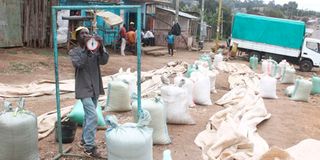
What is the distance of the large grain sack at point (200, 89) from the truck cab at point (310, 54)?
13429 millimetres

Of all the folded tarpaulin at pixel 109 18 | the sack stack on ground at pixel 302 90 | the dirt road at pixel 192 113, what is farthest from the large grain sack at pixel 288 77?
the folded tarpaulin at pixel 109 18

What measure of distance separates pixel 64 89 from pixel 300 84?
540cm

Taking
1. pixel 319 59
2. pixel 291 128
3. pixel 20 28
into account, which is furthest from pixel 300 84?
pixel 319 59

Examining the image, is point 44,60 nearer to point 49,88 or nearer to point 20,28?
point 20,28

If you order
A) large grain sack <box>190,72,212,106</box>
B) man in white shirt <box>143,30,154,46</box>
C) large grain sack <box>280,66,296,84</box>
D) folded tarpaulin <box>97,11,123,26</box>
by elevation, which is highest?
folded tarpaulin <box>97,11,123,26</box>

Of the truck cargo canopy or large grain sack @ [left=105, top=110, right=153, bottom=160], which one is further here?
the truck cargo canopy

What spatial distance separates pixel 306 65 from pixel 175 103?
50.6 feet

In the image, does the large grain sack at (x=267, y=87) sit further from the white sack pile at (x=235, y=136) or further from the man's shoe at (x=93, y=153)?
the man's shoe at (x=93, y=153)

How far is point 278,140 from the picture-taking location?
18.7ft

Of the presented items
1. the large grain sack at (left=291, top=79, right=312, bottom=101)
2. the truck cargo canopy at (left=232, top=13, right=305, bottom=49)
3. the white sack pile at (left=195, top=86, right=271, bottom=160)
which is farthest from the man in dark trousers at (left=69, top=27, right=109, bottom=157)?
the truck cargo canopy at (left=232, top=13, right=305, bottom=49)

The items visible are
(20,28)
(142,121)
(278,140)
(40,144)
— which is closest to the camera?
(142,121)

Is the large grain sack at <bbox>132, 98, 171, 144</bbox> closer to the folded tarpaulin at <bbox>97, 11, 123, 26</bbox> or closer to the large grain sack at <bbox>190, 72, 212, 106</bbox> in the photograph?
the large grain sack at <bbox>190, 72, 212, 106</bbox>

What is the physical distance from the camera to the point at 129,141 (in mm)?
3496

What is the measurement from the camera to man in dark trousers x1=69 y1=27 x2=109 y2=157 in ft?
13.2
